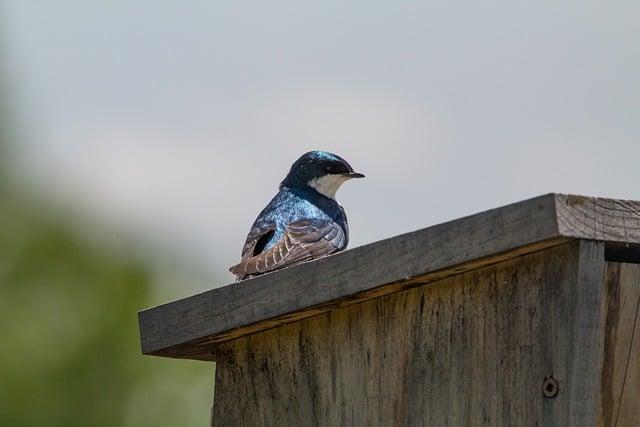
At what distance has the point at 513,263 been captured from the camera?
9.26 ft

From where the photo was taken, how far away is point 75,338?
415 inches

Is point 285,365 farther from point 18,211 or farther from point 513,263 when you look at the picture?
point 18,211

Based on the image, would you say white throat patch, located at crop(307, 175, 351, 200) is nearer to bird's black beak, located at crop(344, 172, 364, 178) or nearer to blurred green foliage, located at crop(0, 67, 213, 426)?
bird's black beak, located at crop(344, 172, 364, 178)

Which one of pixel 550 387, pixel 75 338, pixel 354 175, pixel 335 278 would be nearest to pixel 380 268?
pixel 335 278

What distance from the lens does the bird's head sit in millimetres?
5320

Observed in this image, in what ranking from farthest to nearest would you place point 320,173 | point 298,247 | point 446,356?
point 320,173, point 298,247, point 446,356

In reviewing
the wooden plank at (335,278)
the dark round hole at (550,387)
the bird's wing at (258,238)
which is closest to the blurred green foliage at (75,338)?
the bird's wing at (258,238)

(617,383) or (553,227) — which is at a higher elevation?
(553,227)

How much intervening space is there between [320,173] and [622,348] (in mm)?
2756

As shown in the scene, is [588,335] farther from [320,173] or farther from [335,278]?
[320,173]

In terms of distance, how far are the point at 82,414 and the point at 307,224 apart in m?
6.11

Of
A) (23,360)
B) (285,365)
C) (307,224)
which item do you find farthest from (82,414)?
(285,365)

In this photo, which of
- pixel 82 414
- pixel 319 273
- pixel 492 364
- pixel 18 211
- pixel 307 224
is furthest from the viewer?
pixel 18 211

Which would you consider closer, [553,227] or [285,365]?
[553,227]
